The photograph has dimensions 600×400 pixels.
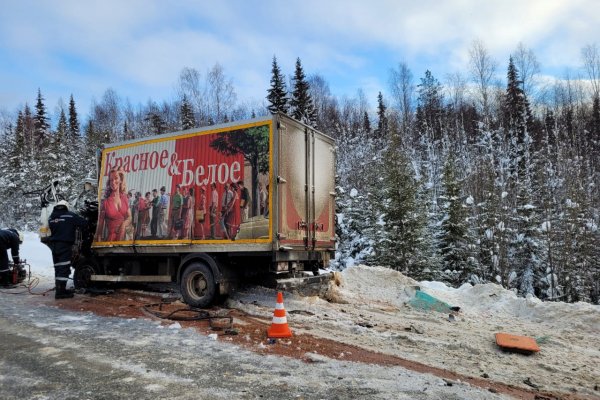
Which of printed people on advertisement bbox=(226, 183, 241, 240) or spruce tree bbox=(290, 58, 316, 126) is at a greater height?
spruce tree bbox=(290, 58, 316, 126)

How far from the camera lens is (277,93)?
109 feet

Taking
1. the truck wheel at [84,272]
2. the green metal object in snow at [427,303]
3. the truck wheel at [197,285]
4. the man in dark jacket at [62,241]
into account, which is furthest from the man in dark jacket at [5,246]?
the green metal object in snow at [427,303]

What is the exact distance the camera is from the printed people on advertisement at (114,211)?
9.24 metres

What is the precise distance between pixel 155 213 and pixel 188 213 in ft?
2.98

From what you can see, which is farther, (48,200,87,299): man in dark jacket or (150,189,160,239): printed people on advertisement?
(48,200,87,299): man in dark jacket

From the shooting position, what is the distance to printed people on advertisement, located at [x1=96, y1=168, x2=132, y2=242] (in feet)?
30.3

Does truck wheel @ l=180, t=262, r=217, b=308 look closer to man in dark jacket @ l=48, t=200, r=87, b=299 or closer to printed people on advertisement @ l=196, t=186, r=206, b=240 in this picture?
printed people on advertisement @ l=196, t=186, r=206, b=240

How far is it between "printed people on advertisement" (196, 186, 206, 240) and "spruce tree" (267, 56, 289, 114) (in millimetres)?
25016

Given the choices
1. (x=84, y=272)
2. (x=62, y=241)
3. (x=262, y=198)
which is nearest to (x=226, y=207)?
(x=262, y=198)

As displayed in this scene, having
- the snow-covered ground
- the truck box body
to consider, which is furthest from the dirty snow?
the truck box body

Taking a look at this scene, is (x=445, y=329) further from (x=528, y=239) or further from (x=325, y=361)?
(x=528, y=239)

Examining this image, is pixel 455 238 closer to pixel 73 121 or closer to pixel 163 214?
pixel 163 214

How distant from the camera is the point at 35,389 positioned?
400cm

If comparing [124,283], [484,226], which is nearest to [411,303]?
[124,283]
